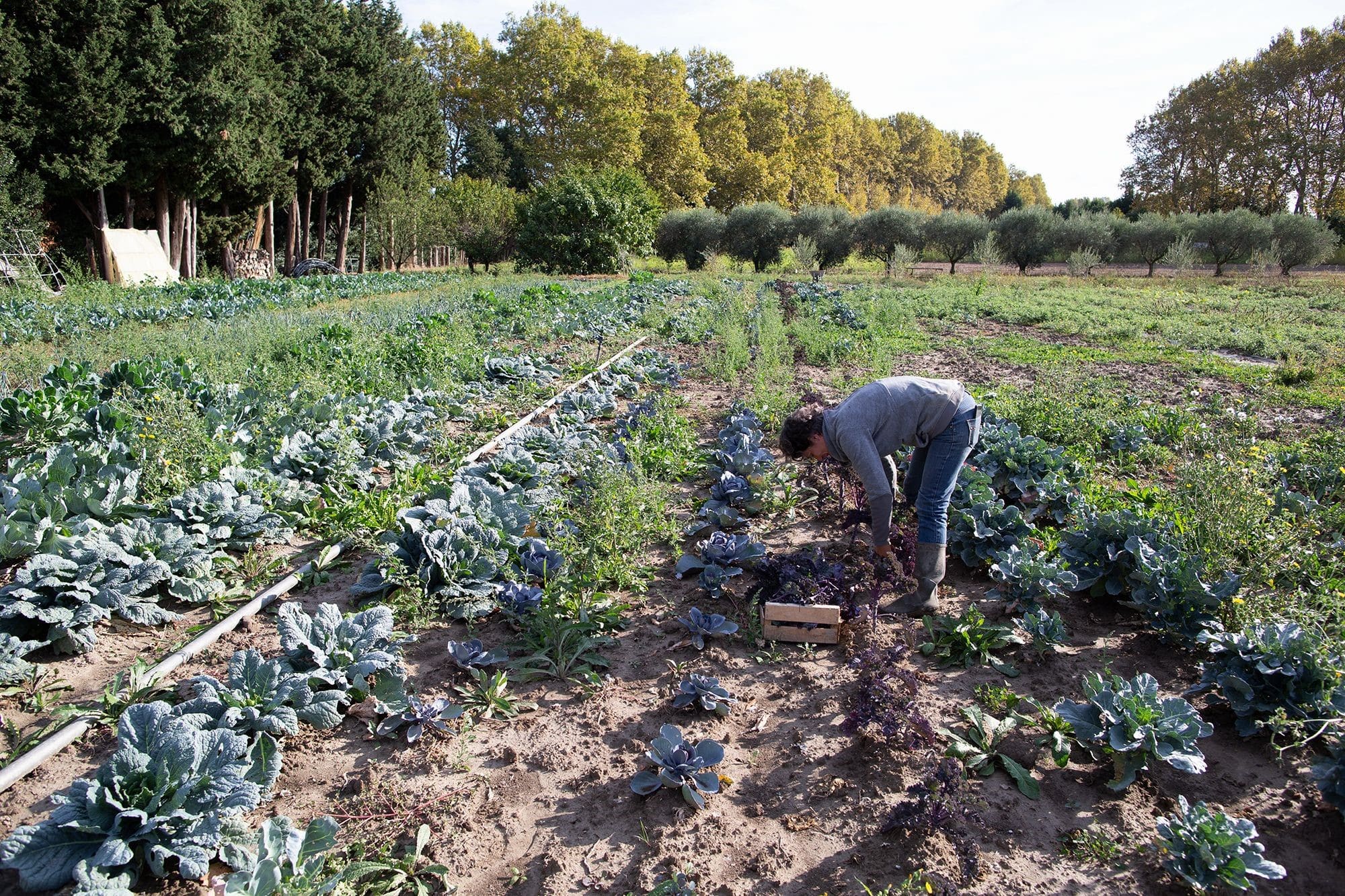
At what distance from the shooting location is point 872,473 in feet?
11.5

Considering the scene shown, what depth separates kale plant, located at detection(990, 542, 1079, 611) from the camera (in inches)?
142

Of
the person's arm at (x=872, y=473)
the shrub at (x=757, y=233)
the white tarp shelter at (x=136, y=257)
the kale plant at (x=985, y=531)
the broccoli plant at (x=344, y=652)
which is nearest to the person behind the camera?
the broccoli plant at (x=344, y=652)

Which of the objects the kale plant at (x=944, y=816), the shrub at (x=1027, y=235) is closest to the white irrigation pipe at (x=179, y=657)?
the kale plant at (x=944, y=816)

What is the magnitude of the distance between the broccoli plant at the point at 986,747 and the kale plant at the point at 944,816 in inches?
10.5

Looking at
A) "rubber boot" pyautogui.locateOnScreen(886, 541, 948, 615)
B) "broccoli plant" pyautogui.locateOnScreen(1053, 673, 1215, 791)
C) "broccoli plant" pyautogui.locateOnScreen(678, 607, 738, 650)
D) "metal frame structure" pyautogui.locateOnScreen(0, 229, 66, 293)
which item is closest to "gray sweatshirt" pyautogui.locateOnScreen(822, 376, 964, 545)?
"rubber boot" pyautogui.locateOnScreen(886, 541, 948, 615)

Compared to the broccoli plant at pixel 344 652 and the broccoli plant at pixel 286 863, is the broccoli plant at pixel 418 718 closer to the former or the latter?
the broccoli plant at pixel 344 652

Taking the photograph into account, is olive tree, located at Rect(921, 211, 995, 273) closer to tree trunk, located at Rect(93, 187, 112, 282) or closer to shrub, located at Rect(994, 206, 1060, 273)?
shrub, located at Rect(994, 206, 1060, 273)

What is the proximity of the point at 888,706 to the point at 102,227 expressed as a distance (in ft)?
82.1

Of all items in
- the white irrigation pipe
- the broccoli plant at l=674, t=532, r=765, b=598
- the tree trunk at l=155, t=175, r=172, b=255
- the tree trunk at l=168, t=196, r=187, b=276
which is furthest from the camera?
the tree trunk at l=168, t=196, r=187, b=276

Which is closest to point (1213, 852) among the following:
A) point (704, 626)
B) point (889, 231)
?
point (704, 626)

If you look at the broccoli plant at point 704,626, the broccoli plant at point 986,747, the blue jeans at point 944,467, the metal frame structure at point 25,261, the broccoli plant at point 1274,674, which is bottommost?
the broccoli plant at point 986,747

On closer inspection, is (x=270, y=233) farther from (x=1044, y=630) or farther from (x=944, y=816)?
(x=944, y=816)

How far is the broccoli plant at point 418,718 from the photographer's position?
289cm

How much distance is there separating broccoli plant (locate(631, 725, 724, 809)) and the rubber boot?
5.30 ft
